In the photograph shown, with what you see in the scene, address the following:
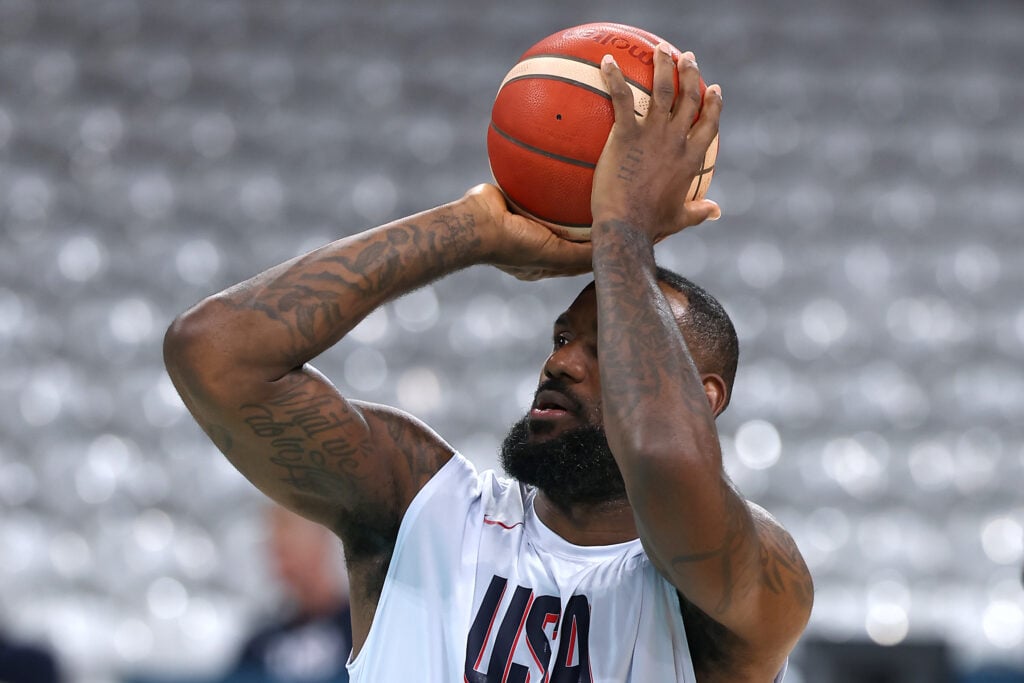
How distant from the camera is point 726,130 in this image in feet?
22.5

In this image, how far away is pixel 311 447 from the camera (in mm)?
2119

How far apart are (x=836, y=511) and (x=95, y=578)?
332 centimetres

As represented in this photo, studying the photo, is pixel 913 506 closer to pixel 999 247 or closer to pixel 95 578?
pixel 999 247

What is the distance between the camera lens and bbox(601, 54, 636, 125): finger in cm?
204

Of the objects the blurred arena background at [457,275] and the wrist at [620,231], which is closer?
the wrist at [620,231]

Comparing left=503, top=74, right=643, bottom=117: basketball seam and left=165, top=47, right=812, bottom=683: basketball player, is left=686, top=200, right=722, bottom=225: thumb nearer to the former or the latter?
left=165, top=47, right=812, bottom=683: basketball player

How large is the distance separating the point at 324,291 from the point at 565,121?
Answer: 49cm

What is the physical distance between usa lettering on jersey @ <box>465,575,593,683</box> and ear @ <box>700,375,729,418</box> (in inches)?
16.7

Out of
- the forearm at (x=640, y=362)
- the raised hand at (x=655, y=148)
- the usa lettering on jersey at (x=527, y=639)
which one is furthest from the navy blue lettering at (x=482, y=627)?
the raised hand at (x=655, y=148)

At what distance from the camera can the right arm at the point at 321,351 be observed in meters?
2.07

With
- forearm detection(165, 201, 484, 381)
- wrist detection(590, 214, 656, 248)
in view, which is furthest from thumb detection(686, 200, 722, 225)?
forearm detection(165, 201, 484, 381)

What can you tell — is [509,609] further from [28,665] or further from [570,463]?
[28,665]

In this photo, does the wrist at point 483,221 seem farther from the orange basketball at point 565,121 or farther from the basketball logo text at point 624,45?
the basketball logo text at point 624,45

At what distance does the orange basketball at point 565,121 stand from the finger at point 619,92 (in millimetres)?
36
